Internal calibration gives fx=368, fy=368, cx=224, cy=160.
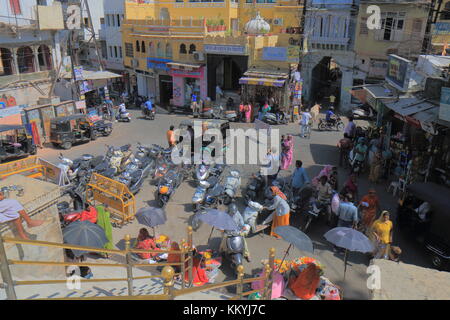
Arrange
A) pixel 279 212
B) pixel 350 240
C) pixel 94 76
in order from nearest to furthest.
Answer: pixel 350 240 < pixel 279 212 < pixel 94 76

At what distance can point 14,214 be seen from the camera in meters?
5.93

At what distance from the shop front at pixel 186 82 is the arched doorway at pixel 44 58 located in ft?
24.9

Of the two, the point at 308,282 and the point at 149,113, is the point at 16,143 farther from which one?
the point at 308,282

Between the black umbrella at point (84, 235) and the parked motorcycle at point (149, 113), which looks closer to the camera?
the black umbrella at point (84, 235)

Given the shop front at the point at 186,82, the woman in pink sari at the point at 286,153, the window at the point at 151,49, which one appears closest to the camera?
the woman in pink sari at the point at 286,153

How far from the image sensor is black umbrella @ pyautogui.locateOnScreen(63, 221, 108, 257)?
744 cm

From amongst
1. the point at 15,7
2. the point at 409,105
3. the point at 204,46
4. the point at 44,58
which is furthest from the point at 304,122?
the point at 15,7

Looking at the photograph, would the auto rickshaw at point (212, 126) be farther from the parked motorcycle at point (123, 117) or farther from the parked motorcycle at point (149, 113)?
the parked motorcycle at point (123, 117)

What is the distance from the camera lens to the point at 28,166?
12.9m

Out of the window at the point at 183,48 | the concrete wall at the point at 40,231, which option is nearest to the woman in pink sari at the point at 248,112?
the window at the point at 183,48

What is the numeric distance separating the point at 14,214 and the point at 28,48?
1926 cm

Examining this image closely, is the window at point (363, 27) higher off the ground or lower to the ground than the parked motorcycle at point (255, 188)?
higher

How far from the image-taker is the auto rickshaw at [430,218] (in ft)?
27.7

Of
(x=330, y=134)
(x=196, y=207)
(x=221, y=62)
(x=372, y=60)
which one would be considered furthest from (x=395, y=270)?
(x=221, y=62)
